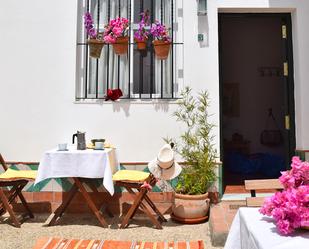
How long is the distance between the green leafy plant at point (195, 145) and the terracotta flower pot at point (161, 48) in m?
0.54

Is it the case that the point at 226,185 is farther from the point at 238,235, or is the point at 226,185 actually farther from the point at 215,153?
the point at 238,235

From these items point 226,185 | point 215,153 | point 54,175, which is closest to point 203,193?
point 215,153

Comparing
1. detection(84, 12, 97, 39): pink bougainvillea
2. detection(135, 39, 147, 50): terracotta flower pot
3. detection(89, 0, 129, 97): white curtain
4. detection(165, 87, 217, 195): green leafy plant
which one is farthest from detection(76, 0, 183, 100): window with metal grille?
detection(165, 87, 217, 195): green leafy plant

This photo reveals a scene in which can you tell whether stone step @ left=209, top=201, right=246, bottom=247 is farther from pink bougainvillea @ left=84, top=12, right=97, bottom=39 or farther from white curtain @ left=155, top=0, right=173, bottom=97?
pink bougainvillea @ left=84, top=12, right=97, bottom=39

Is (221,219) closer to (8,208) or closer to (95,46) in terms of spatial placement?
(8,208)

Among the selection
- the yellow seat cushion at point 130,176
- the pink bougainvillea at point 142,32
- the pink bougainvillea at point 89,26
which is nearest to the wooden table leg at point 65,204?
the yellow seat cushion at point 130,176

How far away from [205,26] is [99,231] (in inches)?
111

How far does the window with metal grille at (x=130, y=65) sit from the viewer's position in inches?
167

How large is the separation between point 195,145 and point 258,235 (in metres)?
2.62

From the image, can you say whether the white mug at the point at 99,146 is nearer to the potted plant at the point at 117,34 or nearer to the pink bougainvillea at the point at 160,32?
the potted plant at the point at 117,34

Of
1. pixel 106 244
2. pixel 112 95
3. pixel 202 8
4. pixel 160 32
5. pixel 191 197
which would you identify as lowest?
pixel 106 244

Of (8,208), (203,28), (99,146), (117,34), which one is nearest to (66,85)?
(117,34)

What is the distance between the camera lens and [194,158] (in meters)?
3.76

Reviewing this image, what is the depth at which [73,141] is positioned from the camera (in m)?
3.85
